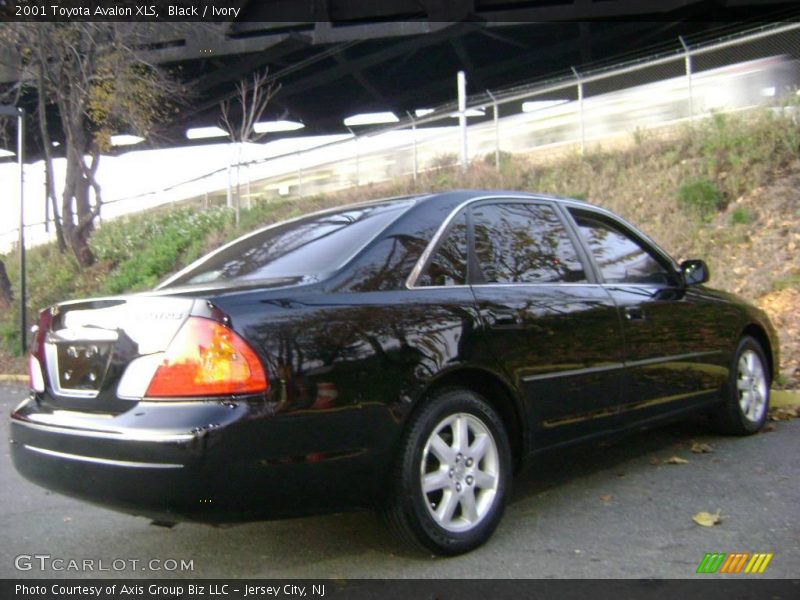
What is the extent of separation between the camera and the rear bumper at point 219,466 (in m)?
2.92

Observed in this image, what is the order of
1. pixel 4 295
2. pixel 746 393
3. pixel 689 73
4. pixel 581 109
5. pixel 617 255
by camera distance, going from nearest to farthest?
pixel 617 255 → pixel 746 393 → pixel 689 73 → pixel 581 109 → pixel 4 295

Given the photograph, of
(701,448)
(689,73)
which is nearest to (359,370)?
(701,448)

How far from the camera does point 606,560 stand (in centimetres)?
350

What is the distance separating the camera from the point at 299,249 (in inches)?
155

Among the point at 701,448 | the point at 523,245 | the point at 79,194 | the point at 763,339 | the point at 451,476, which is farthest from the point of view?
the point at 79,194

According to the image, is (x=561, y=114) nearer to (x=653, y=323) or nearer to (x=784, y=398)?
(x=784, y=398)

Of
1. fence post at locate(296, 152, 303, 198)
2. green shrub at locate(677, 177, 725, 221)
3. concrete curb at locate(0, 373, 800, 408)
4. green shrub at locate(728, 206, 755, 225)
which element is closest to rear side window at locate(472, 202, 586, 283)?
concrete curb at locate(0, 373, 800, 408)

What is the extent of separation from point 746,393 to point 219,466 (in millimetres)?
4134

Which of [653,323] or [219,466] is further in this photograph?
[653,323]

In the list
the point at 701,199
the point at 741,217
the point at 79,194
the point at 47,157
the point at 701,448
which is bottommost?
the point at 701,448

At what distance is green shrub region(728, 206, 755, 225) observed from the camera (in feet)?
33.6

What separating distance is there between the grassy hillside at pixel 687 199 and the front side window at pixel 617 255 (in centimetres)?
259

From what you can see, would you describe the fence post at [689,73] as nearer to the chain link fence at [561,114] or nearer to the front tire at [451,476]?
the chain link fence at [561,114]

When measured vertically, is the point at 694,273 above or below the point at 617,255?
below
